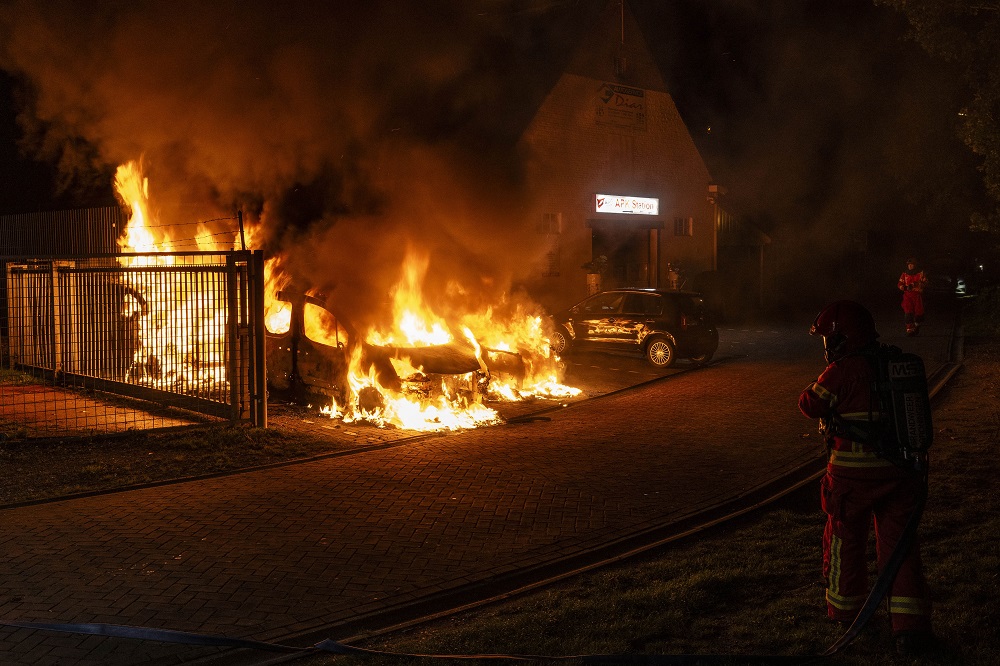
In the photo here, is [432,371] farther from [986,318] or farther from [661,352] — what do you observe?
[986,318]

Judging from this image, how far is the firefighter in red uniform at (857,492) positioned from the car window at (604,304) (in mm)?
11916

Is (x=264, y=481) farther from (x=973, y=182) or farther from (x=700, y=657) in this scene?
(x=973, y=182)

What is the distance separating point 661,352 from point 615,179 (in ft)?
35.6

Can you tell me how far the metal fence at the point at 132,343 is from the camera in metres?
9.35

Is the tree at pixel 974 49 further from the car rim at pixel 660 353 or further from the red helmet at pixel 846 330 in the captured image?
the red helmet at pixel 846 330

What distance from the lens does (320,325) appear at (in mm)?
10891

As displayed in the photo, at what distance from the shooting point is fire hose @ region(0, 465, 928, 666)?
4.00 m

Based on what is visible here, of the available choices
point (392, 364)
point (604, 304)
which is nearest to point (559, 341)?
point (604, 304)

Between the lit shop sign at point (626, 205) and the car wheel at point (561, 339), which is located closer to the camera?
the car wheel at point (561, 339)

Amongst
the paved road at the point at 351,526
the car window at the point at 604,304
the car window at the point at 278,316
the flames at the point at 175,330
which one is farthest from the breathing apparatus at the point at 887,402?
the car window at the point at 604,304

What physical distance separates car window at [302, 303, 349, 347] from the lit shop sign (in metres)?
15.0

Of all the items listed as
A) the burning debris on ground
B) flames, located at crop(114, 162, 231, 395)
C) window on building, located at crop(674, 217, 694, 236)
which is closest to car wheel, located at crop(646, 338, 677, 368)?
the burning debris on ground

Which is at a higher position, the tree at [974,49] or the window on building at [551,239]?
the tree at [974,49]

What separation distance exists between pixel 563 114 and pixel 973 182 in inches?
633
